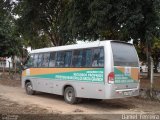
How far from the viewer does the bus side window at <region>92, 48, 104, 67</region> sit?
12.0m

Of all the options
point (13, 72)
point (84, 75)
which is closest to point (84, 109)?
point (84, 75)

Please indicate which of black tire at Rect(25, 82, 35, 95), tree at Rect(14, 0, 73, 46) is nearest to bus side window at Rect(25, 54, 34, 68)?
black tire at Rect(25, 82, 35, 95)

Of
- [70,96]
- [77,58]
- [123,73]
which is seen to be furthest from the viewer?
[70,96]

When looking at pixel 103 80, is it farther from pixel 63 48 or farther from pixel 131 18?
pixel 131 18

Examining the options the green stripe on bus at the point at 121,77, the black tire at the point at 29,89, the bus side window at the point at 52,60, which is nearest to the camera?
A: the green stripe on bus at the point at 121,77

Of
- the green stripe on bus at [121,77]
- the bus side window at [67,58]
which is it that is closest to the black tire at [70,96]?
the bus side window at [67,58]

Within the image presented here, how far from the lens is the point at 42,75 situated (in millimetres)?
15523

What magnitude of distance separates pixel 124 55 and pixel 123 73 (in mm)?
814

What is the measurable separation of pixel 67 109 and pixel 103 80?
186 cm

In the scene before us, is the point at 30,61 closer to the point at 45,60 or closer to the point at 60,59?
the point at 45,60

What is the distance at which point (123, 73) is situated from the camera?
12.1 meters

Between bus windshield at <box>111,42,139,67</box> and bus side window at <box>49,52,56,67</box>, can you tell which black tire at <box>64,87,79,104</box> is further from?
bus windshield at <box>111,42,139,67</box>

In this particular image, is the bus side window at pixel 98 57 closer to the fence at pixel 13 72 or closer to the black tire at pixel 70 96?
the black tire at pixel 70 96

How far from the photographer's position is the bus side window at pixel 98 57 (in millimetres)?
11961
